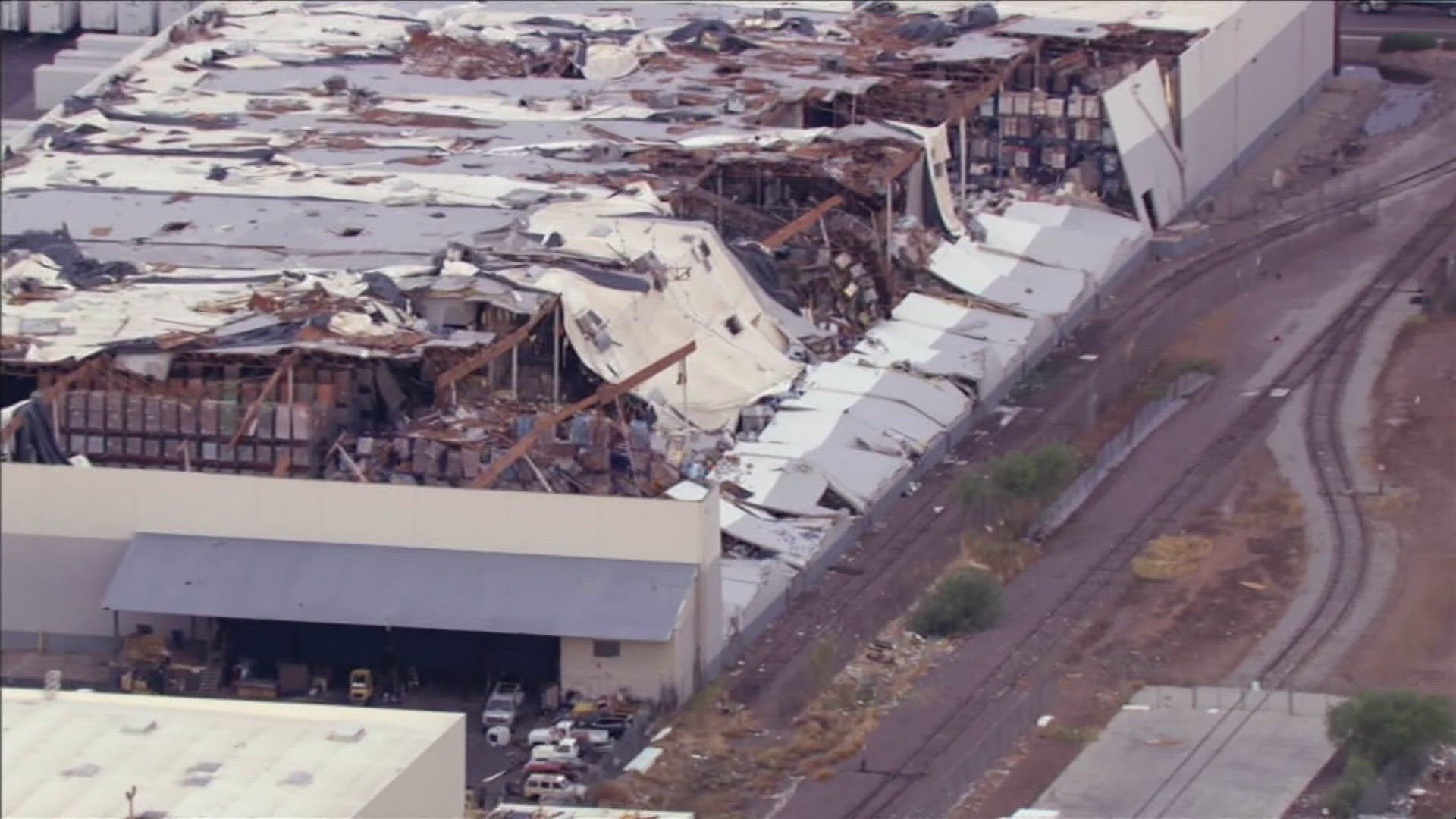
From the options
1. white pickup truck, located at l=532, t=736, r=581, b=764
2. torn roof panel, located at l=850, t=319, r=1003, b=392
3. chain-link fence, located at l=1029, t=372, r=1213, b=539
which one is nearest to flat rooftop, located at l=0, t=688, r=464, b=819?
white pickup truck, located at l=532, t=736, r=581, b=764

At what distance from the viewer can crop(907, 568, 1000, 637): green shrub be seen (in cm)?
3431

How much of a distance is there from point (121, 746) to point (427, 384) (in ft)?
46.8

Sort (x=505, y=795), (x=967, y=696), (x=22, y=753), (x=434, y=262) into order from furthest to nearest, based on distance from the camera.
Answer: (x=434, y=262), (x=967, y=696), (x=505, y=795), (x=22, y=753)

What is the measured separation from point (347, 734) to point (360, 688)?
27.0 ft

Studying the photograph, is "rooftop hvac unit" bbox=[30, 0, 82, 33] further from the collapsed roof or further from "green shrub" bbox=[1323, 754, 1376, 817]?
"green shrub" bbox=[1323, 754, 1376, 817]

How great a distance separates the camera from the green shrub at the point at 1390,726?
29938 millimetres

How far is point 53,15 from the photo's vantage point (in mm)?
61875

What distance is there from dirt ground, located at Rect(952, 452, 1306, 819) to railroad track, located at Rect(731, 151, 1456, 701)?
246 cm

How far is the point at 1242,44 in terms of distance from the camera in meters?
54.2

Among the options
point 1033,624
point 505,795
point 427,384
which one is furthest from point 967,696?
point 427,384

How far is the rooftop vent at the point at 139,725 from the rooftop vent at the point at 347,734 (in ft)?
3.94

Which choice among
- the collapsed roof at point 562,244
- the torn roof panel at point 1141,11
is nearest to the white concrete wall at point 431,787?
the collapsed roof at point 562,244

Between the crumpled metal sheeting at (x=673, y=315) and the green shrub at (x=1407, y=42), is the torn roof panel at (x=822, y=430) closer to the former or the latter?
the crumpled metal sheeting at (x=673, y=315)

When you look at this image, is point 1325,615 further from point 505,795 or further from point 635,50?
point 635,50
